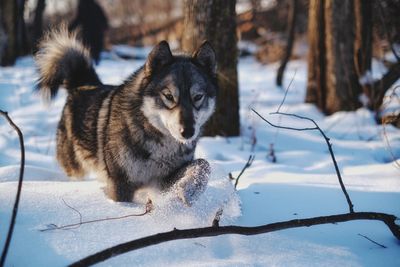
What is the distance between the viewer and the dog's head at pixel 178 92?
2.65 m

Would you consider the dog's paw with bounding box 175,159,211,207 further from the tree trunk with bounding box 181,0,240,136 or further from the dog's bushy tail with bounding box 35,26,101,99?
the tree trunk with bounding box 181,0,240,136

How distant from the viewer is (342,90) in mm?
6262

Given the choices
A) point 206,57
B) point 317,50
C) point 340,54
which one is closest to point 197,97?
point 206,57

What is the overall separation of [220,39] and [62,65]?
1717 mm

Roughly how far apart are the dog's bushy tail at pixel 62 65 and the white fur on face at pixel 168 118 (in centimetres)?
139

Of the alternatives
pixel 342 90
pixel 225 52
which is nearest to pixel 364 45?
pixel 342 90

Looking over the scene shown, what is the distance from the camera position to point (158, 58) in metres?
2.91

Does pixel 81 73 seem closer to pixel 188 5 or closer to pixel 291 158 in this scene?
pixel 188 5

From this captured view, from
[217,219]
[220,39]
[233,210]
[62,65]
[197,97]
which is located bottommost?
[233,210]

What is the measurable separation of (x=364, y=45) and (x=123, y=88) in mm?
4255

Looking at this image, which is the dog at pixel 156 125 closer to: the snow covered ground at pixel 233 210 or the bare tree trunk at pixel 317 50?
the snow covered ground at pixel 233 210

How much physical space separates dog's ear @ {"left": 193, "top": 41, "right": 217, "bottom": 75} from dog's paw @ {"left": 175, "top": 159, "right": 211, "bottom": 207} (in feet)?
2.57

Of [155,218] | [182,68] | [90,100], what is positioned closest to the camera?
[155,218]

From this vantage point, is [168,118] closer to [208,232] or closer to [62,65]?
[208,232]
